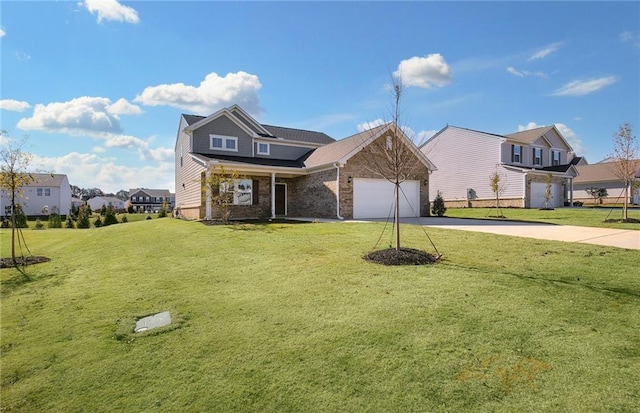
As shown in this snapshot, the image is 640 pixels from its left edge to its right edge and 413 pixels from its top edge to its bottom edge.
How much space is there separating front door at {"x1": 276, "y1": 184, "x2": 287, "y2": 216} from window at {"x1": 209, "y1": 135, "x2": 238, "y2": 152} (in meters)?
3.88

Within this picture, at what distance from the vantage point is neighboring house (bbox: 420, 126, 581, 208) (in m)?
28.8

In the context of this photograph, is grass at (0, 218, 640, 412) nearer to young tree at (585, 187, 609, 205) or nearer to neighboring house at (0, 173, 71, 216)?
young tree at (585, 187, 609, 205)

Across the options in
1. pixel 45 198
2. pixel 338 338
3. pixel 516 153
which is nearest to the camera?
pixel 338 338

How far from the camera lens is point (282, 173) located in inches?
829

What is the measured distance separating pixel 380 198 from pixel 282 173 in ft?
20.6

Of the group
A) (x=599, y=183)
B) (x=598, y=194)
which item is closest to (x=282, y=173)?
(x=598, y=194)

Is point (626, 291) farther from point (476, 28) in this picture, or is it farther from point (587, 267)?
point (476, 28)

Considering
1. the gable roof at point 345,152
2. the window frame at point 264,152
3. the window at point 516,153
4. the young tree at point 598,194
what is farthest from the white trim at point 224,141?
the young tree at point 598,194

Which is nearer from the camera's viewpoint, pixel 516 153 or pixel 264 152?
pixel 264 152

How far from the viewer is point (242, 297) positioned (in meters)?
5.63

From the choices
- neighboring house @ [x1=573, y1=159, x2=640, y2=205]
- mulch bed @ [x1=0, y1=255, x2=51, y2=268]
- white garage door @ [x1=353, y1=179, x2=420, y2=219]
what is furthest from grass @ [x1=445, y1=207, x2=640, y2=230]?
neighboring house @ [x1=573, y1=159, x2=640, y2=205]

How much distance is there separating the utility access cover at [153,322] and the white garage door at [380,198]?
14.3 m

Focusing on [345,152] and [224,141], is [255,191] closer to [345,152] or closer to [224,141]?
[224,141]

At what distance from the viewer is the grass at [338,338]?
122 inches
